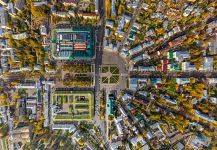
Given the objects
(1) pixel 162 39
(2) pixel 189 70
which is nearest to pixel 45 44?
(1) pixel 162 39

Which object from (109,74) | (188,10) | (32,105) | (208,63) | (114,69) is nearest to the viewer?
(188,10)

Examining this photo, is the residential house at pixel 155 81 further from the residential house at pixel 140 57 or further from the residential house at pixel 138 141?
the residential house at pixel 138 141

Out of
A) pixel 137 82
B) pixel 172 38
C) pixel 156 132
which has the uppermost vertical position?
pixel 172 38

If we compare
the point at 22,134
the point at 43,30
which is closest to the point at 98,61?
the point at 43,30

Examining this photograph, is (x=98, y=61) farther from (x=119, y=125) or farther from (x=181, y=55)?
(x=181, y=55)

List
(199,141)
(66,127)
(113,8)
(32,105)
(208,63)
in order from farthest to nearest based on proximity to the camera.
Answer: (32,105) < (66,127) < (113,8) < (199,141) < (208,63)

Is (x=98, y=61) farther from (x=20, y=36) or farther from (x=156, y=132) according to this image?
(x=156, y=132)

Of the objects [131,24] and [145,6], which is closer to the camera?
[145,6]

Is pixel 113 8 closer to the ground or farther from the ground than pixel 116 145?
farther from the ground

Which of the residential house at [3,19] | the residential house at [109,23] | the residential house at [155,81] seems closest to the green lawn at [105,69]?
the residential house at [109,23]

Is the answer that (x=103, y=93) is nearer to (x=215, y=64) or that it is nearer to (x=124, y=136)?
(x=124, y=136)

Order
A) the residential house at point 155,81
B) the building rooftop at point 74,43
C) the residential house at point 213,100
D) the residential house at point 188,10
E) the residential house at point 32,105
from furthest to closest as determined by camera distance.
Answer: the residential house at point 32,105
the building rooftop at point 74,43
the residential house at point 155,81
the residential house at point 213,100
the residential house at point 188,10
